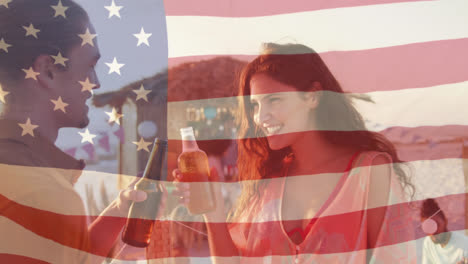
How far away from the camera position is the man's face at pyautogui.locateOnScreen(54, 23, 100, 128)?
141 centimetres

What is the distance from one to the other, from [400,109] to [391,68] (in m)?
0.13

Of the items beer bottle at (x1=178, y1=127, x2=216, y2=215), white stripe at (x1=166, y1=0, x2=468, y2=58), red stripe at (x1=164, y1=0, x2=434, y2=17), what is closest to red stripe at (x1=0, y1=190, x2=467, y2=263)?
beer bottle at (x1=178, y1=127, x2=216, y2=215)

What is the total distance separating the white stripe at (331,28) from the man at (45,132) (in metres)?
0.30

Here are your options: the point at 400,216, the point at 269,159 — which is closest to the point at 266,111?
the point at 269,159

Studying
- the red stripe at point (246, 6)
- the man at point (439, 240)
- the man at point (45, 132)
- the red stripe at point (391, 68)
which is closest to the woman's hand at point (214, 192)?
the man at point (45, 132)

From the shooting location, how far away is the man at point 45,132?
1.33 m

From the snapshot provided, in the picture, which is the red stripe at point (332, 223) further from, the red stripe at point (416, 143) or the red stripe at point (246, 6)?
the red stripe at point (246, 6)

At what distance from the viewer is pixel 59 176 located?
137 centimetres

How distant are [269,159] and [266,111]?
0.15 meters

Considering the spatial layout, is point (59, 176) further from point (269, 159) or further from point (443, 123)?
point (443, 123)

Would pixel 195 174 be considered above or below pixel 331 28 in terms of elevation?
below

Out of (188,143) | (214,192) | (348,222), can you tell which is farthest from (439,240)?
(188,143)

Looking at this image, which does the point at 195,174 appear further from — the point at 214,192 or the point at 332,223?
the point at 332,223
